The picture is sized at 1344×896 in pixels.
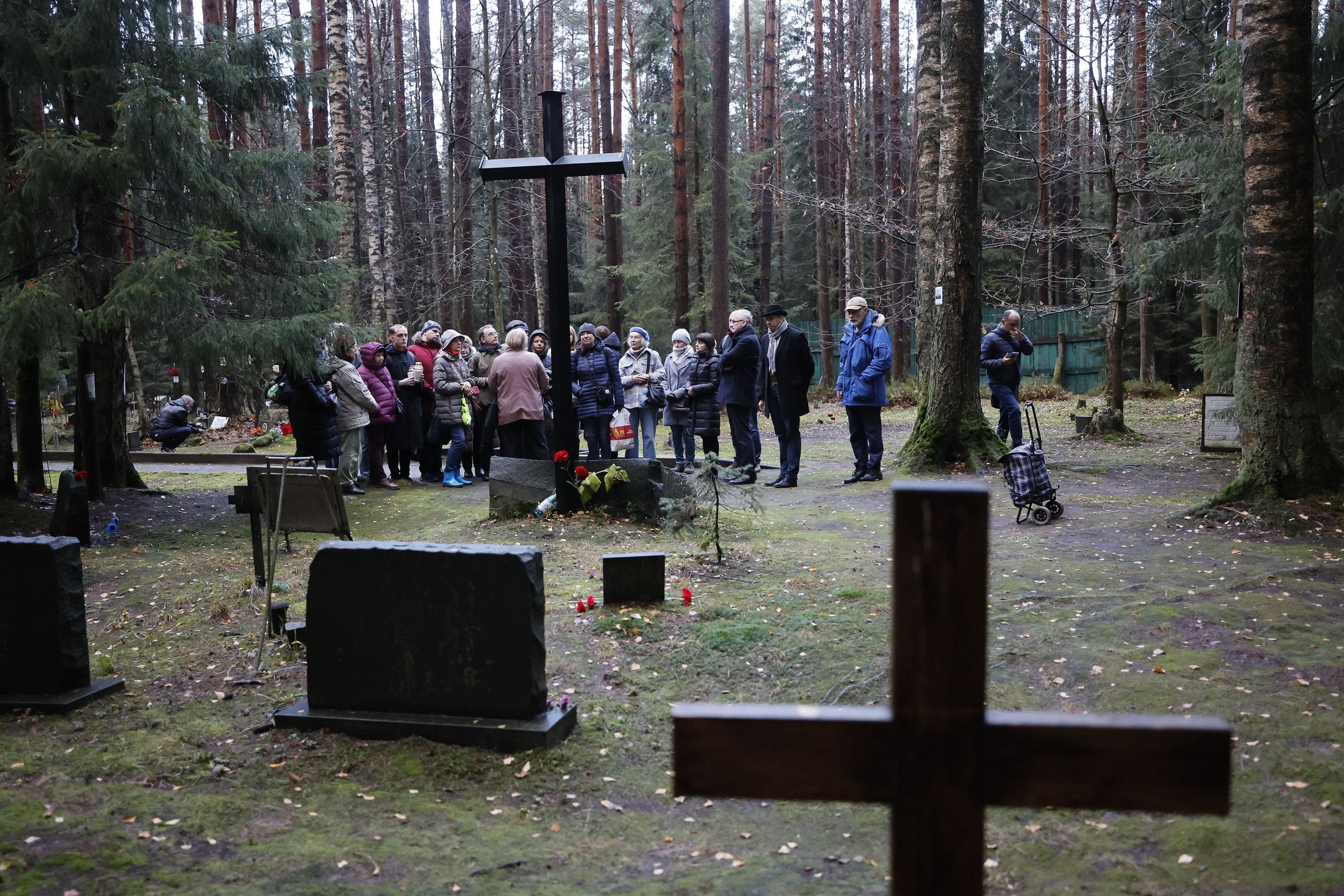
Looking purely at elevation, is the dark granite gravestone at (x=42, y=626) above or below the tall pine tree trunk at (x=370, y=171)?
below

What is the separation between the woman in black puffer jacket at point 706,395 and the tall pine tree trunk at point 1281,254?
20.6 feet

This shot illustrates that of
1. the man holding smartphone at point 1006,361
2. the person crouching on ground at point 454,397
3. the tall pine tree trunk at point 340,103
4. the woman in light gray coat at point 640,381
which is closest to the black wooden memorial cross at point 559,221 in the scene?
the woman in light gray coat at point 640,381

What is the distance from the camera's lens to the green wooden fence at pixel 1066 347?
34.0m

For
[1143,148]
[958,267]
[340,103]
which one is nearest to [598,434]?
[958,267]

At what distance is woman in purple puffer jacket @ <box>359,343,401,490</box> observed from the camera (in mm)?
13609

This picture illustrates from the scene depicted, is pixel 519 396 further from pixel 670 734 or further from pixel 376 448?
pixel 670 734

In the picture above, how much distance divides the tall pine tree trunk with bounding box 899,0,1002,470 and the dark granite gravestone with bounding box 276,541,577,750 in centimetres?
852

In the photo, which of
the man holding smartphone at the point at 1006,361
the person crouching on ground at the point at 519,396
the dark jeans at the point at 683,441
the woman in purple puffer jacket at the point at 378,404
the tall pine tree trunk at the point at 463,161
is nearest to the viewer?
the person crouching on ground at the point at 519,396

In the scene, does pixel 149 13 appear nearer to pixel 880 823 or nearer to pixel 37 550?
pixel 37 550

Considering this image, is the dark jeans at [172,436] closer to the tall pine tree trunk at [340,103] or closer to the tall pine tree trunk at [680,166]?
the tall pine tree trunk at [340,103]

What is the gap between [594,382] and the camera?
13.7m

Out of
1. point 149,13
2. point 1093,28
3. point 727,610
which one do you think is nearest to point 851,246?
point 1093,28

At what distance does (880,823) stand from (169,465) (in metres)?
18.0

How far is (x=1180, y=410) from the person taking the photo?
22406 millimetres
